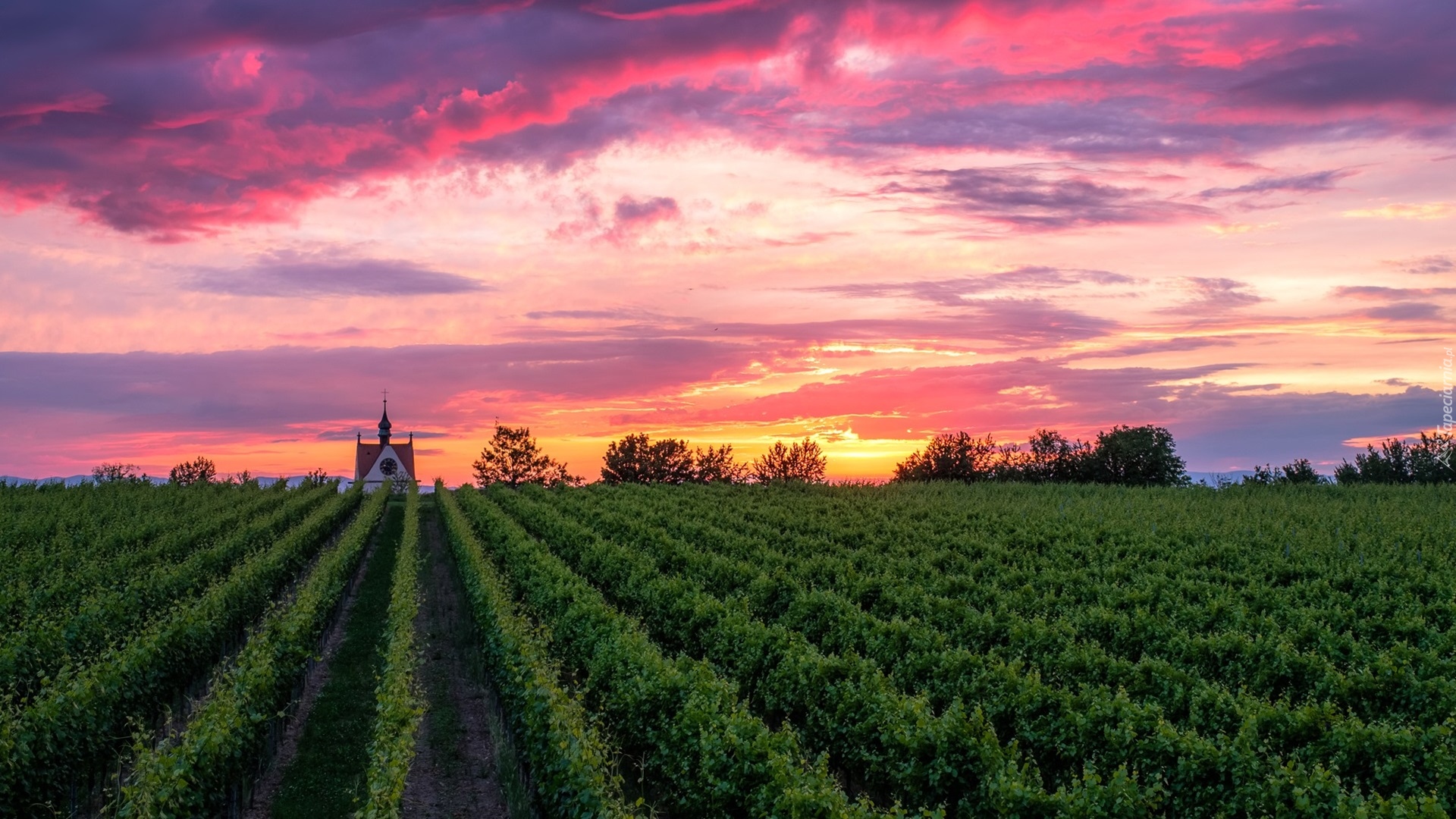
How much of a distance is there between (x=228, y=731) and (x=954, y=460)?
6876cm

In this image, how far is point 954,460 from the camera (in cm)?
7700

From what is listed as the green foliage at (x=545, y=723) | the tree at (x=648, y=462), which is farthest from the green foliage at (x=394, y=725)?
the tree at (x=648, y=462)

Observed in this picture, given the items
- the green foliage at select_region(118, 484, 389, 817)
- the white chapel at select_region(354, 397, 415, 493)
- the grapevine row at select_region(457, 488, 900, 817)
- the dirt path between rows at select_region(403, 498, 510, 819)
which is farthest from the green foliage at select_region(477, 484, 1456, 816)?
the white chapel at select_region(354, 397, 415, 493)

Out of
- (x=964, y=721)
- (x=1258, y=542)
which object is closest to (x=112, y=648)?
(x=964, y=721)

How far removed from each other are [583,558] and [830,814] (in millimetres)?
23236

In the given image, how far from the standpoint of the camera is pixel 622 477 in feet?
326

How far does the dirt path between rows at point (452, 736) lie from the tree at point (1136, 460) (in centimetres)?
5199

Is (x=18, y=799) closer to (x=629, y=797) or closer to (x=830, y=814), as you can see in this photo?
(x=629, y=797)

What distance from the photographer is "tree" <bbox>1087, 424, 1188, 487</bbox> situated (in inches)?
2591

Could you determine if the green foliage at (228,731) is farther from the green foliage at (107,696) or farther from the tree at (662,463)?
the tree at (662,463)

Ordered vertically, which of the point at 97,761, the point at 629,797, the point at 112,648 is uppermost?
the point at 112,648

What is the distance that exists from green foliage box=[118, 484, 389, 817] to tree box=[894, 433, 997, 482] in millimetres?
60297

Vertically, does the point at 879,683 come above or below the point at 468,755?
above

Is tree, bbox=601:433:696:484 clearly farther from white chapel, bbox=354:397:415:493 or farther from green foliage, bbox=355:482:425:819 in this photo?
green foliage, bbox=355:482:425:819
